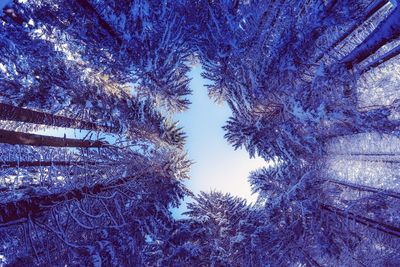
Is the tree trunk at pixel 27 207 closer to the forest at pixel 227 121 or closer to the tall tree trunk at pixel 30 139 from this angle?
the forest at pixel 227 121

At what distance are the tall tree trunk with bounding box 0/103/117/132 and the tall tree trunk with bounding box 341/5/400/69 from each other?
18.0 feet

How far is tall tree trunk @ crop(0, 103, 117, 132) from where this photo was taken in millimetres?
4076

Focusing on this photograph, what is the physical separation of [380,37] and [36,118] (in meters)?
5.88

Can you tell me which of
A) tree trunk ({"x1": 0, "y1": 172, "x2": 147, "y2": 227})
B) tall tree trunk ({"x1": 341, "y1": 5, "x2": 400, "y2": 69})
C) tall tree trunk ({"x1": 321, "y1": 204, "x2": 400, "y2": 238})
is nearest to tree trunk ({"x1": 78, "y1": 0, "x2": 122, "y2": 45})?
tree trunk ({"x1": 0, "y1": 172, "x2": 147, "y2": 227})

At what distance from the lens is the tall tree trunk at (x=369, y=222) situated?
16.0 feet

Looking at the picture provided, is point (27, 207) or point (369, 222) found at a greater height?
point (27, 207)

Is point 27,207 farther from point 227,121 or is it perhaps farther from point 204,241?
point 227,121

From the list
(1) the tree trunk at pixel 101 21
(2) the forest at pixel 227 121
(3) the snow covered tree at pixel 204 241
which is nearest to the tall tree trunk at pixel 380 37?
(2) the forest at pixel 227 121

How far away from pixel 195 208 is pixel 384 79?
282 inches

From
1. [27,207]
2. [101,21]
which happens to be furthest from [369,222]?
[101,21]

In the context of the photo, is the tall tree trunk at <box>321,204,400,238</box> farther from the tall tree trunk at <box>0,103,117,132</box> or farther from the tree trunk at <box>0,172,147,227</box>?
the tall tree trunk at <box>0,103,117,132</box>

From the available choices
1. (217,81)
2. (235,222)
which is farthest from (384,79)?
(235,222)

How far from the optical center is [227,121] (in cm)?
857

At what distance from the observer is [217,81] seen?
8.84 metres
